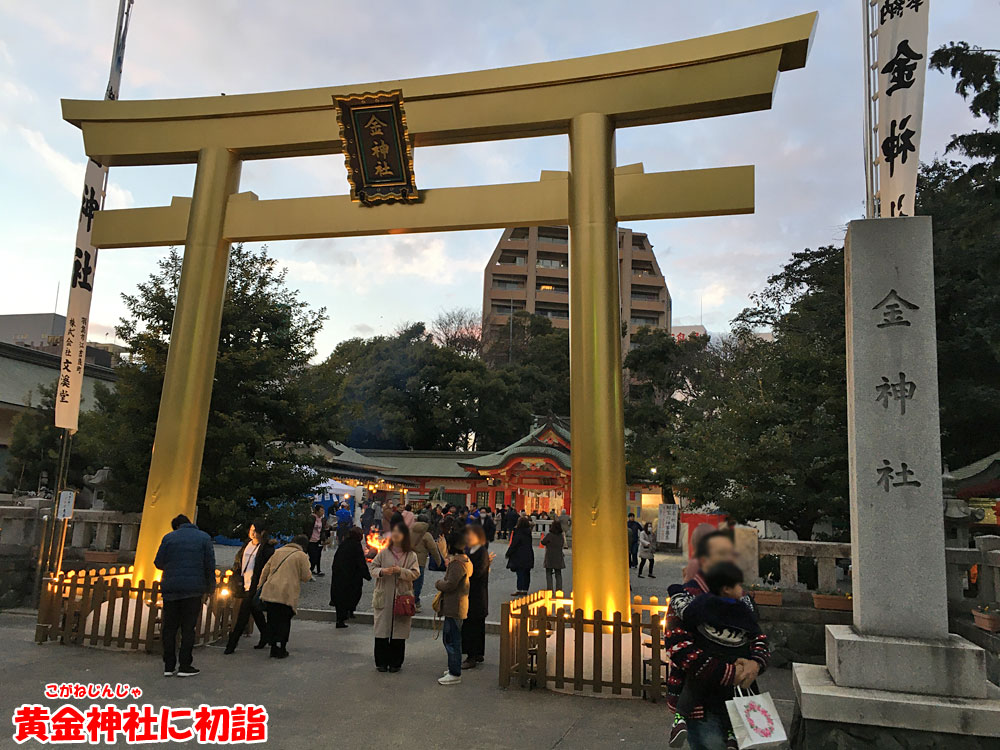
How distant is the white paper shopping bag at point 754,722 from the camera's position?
3.10m

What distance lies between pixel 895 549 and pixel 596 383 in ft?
10.5

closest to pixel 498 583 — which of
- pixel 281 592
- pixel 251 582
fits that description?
pixel 251 582

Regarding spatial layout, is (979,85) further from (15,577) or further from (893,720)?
(15,577)

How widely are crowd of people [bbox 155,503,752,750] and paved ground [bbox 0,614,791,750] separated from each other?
0.28m

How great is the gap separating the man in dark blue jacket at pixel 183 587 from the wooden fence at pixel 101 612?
992 millimetres

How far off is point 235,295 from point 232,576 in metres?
6.64

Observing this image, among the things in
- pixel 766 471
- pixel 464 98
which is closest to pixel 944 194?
pixel 766 471

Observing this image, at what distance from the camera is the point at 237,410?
12945 mm

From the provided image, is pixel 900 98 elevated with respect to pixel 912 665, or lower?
elevated

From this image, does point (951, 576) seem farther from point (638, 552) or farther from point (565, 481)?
point (565, 481)

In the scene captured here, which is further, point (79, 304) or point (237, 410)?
point (237, 410)

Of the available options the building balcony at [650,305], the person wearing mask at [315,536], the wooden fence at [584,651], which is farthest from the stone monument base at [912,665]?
the building balcony at [650,305]

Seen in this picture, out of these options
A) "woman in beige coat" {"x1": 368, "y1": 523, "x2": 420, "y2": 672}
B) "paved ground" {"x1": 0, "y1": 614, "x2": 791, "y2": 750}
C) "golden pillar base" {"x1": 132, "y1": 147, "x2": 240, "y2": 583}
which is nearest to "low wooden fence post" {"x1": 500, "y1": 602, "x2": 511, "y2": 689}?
"paved ground" {"x1": 0, "y1": 614, "x2": 791, "y2": 750}

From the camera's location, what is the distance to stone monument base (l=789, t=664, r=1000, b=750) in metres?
3.77
